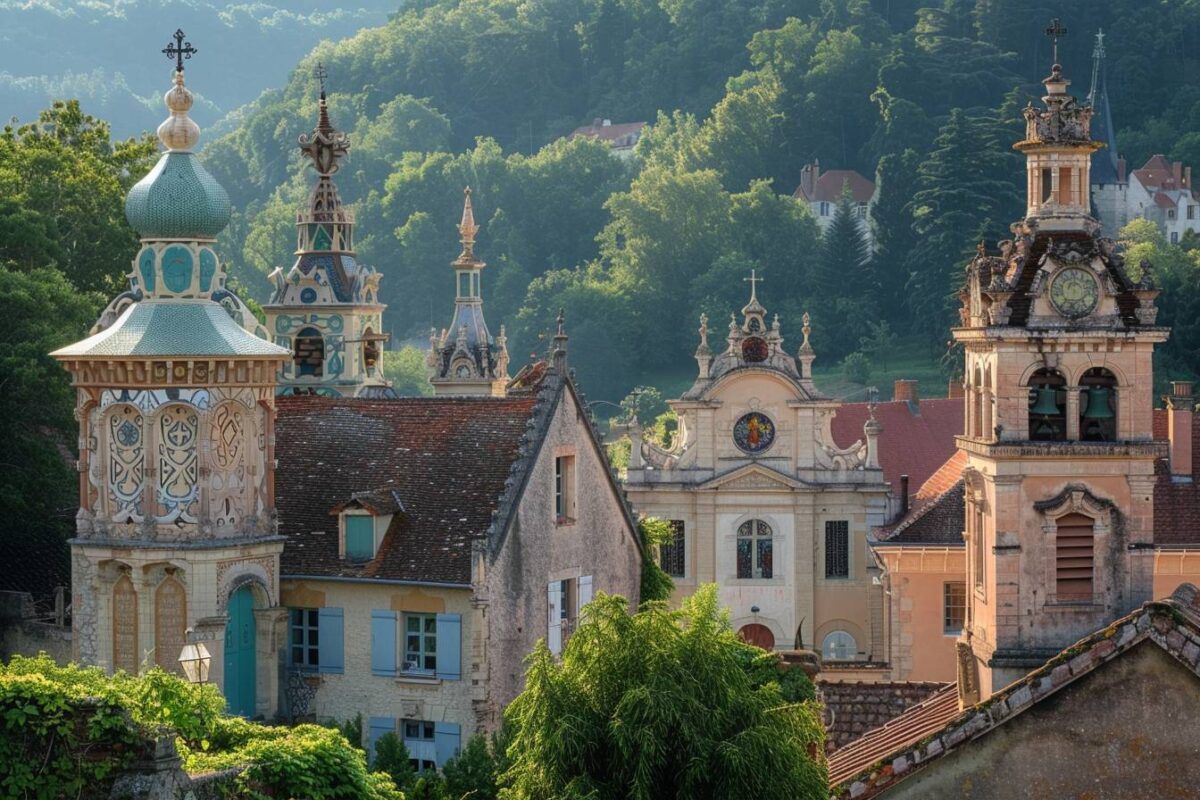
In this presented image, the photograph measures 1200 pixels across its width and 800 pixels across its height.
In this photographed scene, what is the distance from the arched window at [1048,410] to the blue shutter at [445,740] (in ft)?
36.6

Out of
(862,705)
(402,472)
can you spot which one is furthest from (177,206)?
(862,705)

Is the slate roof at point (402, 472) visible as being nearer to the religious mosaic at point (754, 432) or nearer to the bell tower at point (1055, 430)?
the bell tower at point (1055, 430)

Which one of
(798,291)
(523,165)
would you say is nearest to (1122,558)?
(798,291)

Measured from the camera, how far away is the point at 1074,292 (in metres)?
36.1

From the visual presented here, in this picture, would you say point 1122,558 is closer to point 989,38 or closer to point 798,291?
point 798,291

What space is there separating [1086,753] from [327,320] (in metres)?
31.1

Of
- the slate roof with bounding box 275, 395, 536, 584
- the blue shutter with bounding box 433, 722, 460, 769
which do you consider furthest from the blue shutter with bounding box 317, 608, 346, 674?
the blue shutter with bounding box 433, 722, 460, 769

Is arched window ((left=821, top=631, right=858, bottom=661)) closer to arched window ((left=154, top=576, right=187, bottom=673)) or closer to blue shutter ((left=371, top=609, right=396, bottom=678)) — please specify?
blue shutter ((left=371, top=609, right=396, bottom=678))

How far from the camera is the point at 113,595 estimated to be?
136ft

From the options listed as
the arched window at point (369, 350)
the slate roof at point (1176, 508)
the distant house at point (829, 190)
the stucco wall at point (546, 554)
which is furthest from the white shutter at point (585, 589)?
the distant house at point (829, 190)

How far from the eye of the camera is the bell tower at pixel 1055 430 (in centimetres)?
3541

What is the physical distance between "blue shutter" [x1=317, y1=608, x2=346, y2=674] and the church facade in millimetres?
33798

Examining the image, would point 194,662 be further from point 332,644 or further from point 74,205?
point 74,205

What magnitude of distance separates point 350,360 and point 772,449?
22.1 m
